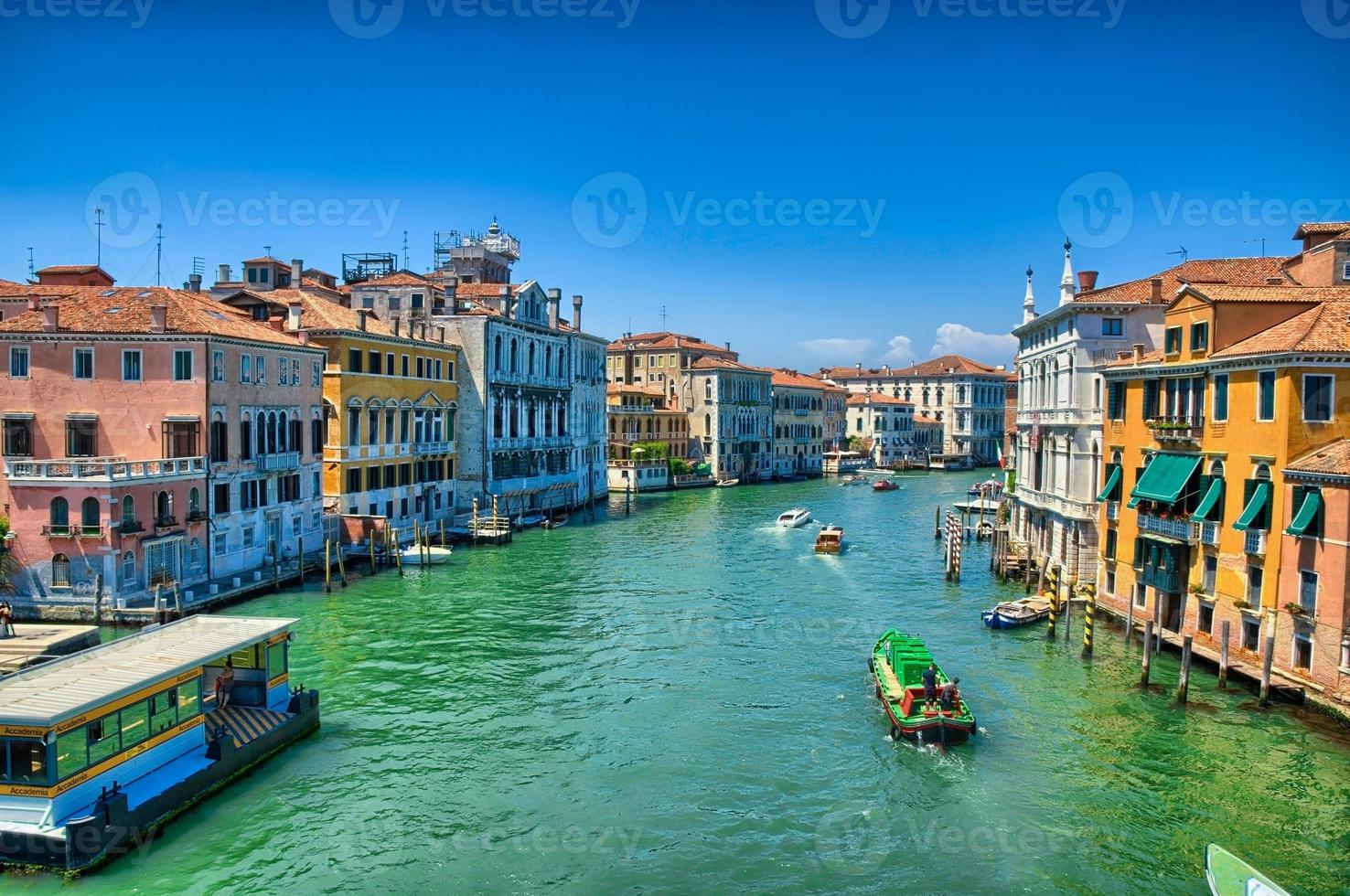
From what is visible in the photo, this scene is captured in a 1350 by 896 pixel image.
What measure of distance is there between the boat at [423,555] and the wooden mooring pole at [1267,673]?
23953 mm

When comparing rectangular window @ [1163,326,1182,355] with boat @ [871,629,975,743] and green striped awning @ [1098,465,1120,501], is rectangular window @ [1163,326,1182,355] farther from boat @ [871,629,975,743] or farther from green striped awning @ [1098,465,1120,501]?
boat @ [871,629,975,743]

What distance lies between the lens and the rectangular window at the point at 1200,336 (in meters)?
20.5

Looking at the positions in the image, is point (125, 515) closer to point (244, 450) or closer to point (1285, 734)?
point (244, 450)

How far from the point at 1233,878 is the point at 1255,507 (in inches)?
344

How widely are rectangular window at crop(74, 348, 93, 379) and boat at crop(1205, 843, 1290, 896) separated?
26.4 meters

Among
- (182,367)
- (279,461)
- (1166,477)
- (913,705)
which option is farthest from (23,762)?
(1166,477)

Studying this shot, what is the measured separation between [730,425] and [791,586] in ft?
145

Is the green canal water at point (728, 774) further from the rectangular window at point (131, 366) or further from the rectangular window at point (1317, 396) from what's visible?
the rectangular window at point (131, 366)

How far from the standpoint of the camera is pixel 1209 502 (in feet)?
64.1

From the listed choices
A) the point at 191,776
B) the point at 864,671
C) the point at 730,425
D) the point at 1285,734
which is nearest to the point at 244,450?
the point at 191,776

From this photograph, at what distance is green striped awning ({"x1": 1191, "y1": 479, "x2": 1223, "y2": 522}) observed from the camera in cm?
1948

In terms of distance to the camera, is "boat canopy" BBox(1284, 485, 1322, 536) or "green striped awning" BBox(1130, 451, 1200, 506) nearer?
"boat canopy" BBox(1284, 485, 1322, 536)

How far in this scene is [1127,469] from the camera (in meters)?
23.5

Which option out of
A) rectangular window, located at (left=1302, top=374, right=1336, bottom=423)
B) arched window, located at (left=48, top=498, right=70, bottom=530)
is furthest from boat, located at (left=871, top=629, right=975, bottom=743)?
arched window, located at (left=48, top=498, right=70, bottom=530)
